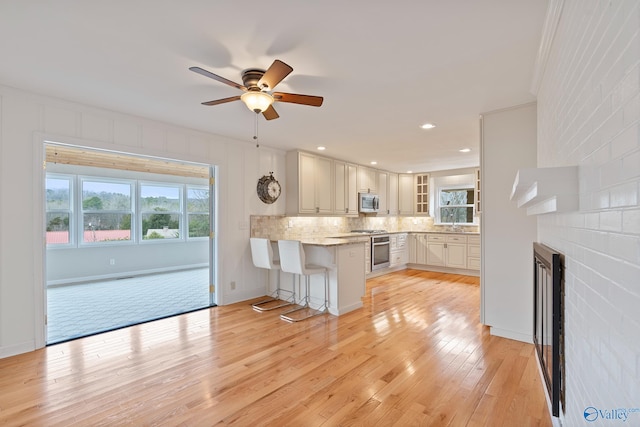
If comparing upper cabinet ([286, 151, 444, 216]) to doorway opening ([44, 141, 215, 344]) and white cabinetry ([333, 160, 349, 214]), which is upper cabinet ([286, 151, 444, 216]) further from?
doorway opening ([44, 141, 215, 344])

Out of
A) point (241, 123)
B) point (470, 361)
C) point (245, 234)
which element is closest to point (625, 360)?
point (470, 361)

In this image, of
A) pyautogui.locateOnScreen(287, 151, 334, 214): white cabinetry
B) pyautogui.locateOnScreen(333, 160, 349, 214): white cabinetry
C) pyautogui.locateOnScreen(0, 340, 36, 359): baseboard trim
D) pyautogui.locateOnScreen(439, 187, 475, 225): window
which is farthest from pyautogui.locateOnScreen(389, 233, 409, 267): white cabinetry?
pyautogui.locateOnScreen(0, 340, 36, 359): baseboard trim

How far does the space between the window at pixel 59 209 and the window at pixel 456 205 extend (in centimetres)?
A: 798

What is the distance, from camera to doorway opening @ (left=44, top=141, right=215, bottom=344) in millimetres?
4617

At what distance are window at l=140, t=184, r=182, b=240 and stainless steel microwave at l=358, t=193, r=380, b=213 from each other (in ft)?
14.8

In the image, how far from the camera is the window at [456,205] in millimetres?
7008

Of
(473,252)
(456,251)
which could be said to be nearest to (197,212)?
(456,251)

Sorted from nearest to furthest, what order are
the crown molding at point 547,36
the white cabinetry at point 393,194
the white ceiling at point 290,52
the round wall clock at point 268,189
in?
the crown molding at point 547,36 < the white ceiling at point 290,52 < the round wall clock at point 268,189 < the white cabinetry at point 393,194

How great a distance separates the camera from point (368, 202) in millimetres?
6547

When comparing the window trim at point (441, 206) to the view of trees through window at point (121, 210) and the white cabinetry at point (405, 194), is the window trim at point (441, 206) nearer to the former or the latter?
the white cabinetry at point (405, 194)

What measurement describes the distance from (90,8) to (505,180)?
140 inches

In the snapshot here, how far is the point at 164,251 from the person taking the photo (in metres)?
7.27

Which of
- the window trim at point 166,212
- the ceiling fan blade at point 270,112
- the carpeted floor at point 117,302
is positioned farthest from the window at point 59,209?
the ceiling fan blade at point 270,112

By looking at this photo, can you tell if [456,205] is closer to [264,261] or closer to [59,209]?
[264,261]
